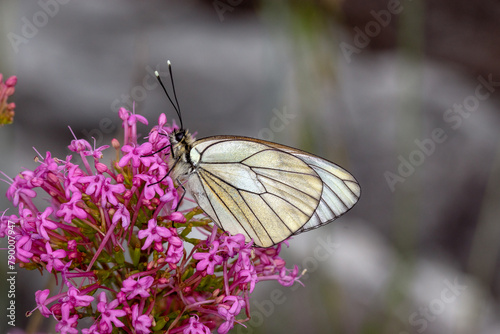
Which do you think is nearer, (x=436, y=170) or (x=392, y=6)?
(x=392, y=6)

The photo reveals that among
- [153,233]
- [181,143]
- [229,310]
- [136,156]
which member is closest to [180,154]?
[181,143]

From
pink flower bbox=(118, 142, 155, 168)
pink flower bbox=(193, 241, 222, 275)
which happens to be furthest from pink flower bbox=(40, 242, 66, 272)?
pink flower bbox=(193, 241, 222, 275)

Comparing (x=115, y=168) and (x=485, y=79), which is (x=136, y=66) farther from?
(x=485, y=79)

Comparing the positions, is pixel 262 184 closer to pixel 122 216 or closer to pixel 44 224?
pixel 122 216

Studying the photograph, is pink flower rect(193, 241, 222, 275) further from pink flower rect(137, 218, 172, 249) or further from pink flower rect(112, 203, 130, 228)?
pink flower rect(112, 203, 130, 228)

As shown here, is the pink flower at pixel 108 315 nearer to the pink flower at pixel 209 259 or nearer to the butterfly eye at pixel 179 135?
the pink flower at pixel 209 259

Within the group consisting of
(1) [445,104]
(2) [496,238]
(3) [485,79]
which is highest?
(3) [485,79]

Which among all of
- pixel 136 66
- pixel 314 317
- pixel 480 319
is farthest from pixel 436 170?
pixel 136 66
